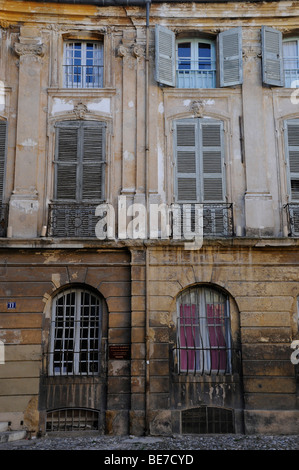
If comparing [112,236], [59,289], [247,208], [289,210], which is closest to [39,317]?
[59,289]

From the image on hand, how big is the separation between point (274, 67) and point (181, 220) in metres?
4.44

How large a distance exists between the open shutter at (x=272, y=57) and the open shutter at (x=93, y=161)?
4145 millimetres

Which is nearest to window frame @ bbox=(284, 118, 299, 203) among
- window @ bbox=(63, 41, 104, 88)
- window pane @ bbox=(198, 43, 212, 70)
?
window pane @ bbox=(198, 43, 212, 70)

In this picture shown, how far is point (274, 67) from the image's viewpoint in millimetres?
12359

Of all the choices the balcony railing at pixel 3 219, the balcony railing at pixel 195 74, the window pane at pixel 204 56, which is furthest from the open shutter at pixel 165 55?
the balcony railing at pixel 3 219

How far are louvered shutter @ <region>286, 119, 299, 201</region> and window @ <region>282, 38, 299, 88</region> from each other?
44.7 inches

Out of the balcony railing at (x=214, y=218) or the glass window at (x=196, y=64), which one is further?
the glass window at (x=196, y=64)

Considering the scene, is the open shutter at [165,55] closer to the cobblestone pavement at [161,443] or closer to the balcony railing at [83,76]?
the balcony railing at [83,76]

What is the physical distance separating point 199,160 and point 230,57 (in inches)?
105

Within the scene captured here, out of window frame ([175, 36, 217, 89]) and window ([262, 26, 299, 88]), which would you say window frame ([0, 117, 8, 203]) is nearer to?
window frame ([175, 36, 217, 89])

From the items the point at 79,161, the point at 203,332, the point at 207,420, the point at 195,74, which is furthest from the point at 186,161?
the point at 207,420

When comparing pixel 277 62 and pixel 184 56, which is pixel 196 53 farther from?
pixel 277 62

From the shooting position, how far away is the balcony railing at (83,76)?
1263 cm

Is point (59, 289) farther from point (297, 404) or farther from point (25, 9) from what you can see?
point (25, 9)
